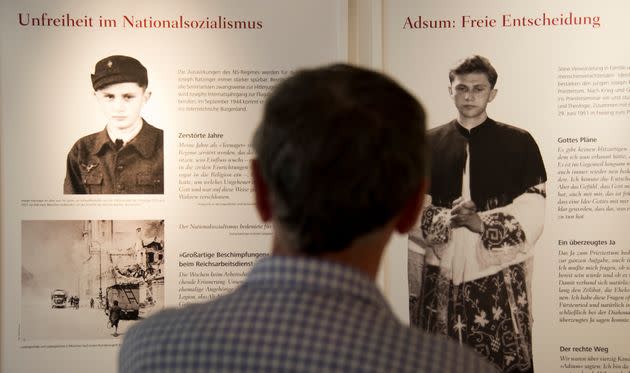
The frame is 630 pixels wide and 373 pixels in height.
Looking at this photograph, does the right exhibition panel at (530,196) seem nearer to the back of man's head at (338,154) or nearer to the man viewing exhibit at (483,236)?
the man viewing exhibit at (483,236)

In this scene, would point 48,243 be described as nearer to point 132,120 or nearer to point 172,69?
point 132,120

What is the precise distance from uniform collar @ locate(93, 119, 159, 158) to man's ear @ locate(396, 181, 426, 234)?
195cm

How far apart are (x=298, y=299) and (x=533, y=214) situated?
6.74 feet

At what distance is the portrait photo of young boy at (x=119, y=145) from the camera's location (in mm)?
2697

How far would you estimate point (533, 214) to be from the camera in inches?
105

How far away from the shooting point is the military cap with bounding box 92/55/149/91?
2.71m

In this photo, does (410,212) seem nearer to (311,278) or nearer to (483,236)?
(311,278)

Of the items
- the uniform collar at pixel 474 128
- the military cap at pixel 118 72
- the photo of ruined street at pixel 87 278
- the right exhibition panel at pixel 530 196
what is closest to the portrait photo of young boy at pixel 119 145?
the military cap at pixel 118 72

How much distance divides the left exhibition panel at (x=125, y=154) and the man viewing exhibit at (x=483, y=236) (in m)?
0.56

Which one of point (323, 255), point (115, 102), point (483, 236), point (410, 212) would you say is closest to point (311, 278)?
point (323, 255)

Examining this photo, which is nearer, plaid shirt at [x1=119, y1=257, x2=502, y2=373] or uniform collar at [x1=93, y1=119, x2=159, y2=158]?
plaid shirt at [x1=119, y1=257, x2=502, y2=373]

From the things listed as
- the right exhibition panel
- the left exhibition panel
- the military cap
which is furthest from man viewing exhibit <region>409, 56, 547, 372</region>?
the military cap

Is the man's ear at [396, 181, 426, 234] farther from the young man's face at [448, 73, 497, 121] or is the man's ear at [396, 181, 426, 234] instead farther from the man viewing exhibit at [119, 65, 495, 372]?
the young man's face at [448, 73, 497, 121]

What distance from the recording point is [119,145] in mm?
2703
